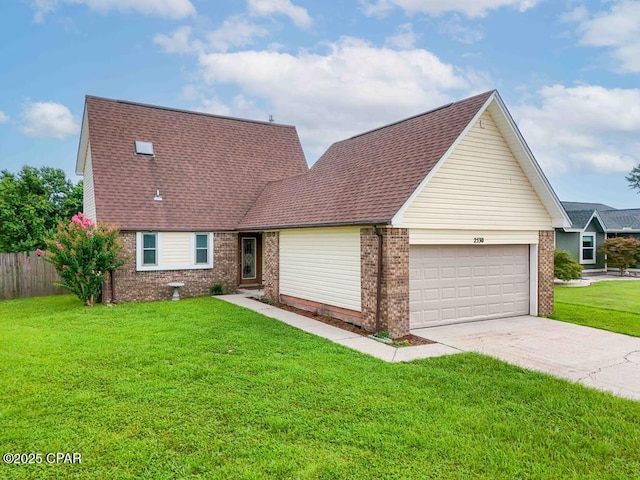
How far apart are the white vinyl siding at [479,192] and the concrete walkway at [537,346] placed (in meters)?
2.54

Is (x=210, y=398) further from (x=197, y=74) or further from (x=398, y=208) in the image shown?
(x=197, y=74)

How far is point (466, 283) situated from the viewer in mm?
11266

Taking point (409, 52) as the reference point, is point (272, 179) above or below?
below

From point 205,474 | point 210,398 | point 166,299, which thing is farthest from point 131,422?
point 166,299

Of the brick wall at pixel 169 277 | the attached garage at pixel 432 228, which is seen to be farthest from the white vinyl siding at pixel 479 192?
the brick wall at pixel 169 277

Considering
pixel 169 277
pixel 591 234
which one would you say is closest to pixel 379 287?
pixel 169 277

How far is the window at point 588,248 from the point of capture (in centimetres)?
2581

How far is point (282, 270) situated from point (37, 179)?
55.1 ft

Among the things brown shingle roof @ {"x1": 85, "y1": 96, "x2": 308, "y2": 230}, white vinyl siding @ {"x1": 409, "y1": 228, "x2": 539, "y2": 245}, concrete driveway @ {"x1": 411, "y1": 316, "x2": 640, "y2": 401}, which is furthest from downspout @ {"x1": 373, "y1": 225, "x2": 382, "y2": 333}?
brown shingle roof @ {"x1": 85, "y1": 96, "x2": 308, "y2": 230}

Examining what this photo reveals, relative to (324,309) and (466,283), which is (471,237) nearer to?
(466,283)

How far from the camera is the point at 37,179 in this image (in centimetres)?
2264

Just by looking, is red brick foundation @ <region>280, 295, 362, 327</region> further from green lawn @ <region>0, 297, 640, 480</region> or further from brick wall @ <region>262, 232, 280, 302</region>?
green lawn @ <region>0, 297, 640, 480</region>

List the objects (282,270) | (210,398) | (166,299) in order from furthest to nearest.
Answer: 1. (166,299)
2. (282,270)
3. (210,398)

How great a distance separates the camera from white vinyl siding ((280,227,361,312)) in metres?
10.7
